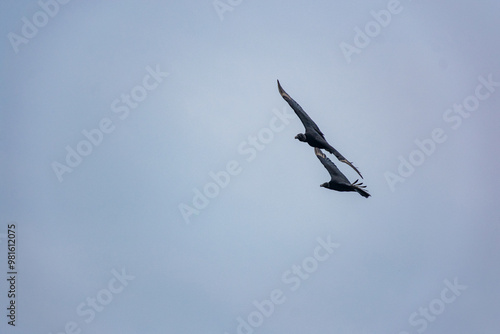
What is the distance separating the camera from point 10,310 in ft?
254

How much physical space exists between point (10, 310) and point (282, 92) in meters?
35.3

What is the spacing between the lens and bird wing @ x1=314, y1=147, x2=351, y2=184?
62.8 m

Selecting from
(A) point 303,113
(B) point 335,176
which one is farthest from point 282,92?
(B) point 335,176

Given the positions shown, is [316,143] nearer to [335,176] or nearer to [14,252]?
[335,176]

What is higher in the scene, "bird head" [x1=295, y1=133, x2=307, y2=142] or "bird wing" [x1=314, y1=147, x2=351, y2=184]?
"bird head" [x1=295, y1=133, x2=307, y2=142]

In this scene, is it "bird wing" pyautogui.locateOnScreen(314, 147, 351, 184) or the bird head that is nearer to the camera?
the bird head

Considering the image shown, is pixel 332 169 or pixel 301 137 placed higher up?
pixel 301 137

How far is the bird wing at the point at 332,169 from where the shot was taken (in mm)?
62844

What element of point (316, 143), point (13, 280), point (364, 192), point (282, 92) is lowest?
point (364, 192)

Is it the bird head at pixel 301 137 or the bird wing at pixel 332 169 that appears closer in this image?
the bird head at pixel 301 137

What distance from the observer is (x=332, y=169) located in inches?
2502

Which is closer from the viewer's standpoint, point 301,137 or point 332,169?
point 301,137

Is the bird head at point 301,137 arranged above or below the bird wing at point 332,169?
above

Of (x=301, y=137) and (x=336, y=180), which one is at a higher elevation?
(x=301, y=137)
